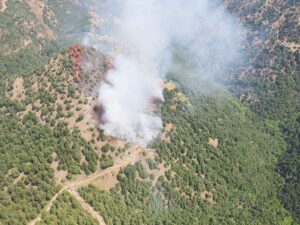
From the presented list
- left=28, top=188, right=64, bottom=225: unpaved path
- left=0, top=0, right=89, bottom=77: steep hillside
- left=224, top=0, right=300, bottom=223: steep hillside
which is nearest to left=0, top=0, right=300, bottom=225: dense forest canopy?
left=28, top=188, right=64, bottom=225: unpaved path

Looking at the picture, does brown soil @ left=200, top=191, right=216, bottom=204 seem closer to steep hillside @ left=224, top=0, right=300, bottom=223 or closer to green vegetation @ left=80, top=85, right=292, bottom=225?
green vegetation @ left=80, top=85, right=292, bottom=225

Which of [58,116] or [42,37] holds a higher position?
[58,116]

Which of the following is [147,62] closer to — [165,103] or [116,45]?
[116,45]

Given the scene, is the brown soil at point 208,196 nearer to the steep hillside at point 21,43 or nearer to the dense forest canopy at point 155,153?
the dense forest canopy at point 155,153

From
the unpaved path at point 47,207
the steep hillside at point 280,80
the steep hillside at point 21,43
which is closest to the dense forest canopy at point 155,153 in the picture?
the unpaved path at point 47,207

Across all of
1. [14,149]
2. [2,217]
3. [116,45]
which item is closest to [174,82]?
[116,45]
